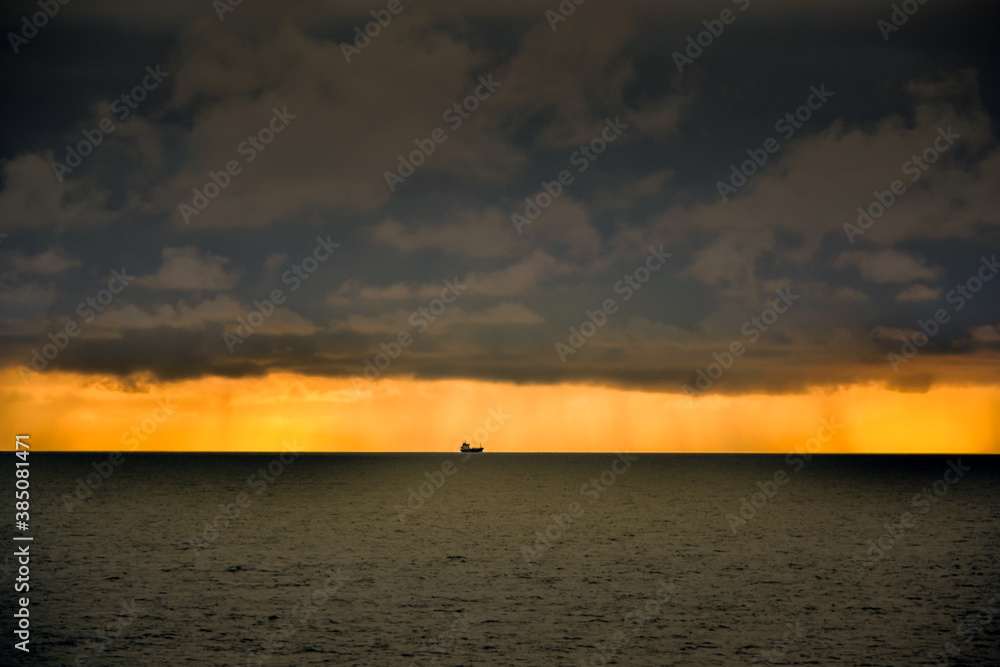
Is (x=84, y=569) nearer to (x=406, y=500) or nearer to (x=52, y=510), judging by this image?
(x=52, y=510)

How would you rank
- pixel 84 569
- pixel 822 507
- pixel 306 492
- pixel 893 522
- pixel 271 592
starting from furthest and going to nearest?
pixel 306 492 → pixel 822 507 → pixel 893 522 → pixel 84 569 → pixel 271 592

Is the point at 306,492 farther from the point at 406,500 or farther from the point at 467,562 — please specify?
the point at 467,562

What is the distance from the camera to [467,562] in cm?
6744

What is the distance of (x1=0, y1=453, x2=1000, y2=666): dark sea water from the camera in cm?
4041

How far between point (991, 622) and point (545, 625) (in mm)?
26125

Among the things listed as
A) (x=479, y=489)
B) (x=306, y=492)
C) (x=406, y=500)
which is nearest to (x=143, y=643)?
(x=406, y=500)

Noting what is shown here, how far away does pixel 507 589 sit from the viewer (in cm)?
5553

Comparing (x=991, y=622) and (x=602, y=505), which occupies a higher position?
(x=602, y=505)

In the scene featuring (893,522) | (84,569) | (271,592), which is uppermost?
(893,522)

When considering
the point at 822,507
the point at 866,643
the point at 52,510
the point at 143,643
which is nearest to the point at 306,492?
the point at 52,510

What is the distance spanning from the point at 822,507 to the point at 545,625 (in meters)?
99.1

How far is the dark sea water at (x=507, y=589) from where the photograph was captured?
40406mm

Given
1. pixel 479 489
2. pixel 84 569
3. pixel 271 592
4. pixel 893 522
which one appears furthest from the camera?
pixel 479 489

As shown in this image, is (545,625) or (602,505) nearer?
(545,625)
